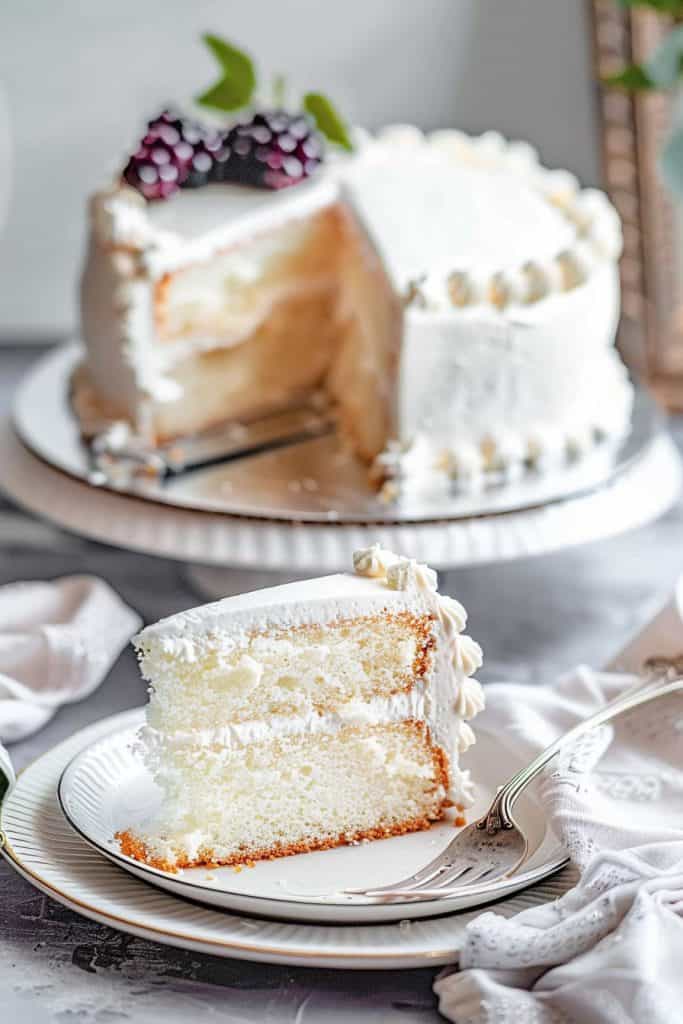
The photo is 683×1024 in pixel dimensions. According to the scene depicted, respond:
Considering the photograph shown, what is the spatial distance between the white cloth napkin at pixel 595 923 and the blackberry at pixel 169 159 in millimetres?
1265

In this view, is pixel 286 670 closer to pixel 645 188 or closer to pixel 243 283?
pixel 243 283

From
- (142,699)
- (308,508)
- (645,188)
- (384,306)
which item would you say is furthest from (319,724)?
(645,188)

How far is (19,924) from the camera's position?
166cm

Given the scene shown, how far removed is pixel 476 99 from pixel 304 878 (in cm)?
267

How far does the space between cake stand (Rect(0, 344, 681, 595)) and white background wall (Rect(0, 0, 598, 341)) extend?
1404 millimetres

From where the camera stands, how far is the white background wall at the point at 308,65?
376 cm

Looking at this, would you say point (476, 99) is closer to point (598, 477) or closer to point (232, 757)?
point (598, 477)

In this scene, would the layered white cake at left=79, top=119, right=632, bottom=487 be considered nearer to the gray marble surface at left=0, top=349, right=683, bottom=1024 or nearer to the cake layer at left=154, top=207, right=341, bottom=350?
the cake layer at left=154, top=207, right=341, bottom=350

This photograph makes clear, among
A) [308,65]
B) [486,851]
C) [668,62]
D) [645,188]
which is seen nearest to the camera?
[486,851]

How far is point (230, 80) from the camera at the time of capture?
2754mm

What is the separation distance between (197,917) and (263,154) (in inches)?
62.9

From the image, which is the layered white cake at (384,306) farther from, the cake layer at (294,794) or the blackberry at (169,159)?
the cake layer at (294,794)

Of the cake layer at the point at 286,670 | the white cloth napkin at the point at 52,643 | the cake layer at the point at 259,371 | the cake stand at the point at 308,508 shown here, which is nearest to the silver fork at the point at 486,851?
the cake layer at the point at 286,670

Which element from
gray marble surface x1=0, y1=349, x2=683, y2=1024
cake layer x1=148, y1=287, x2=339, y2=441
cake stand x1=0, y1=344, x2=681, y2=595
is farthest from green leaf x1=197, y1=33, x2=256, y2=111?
gray marble surface x1=0, y1=349, x2=683, y2=1024
